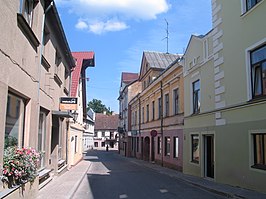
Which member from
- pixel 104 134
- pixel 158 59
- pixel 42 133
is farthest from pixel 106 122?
pixel 42 133

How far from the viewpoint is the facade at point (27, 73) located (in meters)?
5.80

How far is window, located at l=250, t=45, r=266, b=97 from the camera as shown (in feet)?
33.4

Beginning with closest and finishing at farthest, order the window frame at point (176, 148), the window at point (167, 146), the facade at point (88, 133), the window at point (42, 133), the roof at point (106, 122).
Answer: the window at point (42, 133) → the window frame at point (176, 148) → the window at point (167, 146) → the facade at point (88, 133) → the roof at point (106, 122)

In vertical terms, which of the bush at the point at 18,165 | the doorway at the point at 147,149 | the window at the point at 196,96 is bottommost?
the doorway at the point at 147,149

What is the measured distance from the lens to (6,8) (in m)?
5.66

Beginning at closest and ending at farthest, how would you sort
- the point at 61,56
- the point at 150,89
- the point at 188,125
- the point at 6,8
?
1. the point at 6,8
2. the point at 61,56
3. the point at 188,125
4. the point at 150,89

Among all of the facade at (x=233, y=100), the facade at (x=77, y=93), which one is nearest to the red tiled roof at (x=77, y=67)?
the facade at (x=77, y=93)

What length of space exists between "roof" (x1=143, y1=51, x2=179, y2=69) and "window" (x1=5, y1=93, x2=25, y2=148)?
79.4 ft

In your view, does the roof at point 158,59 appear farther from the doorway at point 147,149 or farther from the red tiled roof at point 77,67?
the red tiled roof at point 77,67

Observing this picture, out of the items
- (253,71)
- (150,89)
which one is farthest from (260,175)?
(150,89)

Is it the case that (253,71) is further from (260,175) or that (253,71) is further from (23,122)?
(23,122)

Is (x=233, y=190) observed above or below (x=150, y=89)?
below

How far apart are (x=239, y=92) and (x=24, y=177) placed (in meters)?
8.09

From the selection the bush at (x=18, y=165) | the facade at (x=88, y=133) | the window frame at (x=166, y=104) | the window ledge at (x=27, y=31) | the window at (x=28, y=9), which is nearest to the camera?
the bush at (x=18, y=165)
